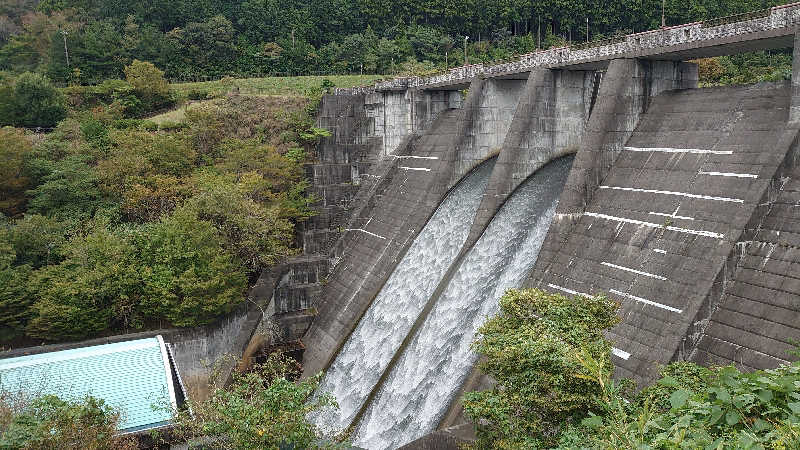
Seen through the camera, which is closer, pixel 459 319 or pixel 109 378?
pixel 109 378

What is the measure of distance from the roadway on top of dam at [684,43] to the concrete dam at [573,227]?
52 mm

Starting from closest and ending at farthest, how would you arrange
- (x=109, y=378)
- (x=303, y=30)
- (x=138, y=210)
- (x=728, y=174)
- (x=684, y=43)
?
1. (x=728, y=174)
2. (x=109, y=378)
3. (x=684, y=43)
4. (x=138, y=210)
5. (x=303, y=30)

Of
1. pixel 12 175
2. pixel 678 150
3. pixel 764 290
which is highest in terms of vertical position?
pixel 678 150

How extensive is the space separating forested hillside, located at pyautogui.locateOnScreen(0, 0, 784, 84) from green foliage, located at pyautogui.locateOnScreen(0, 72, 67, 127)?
11950 millimetres

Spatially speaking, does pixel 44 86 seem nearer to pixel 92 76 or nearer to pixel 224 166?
pixel 92 76

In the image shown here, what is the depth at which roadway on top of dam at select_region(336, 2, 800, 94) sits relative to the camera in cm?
1466

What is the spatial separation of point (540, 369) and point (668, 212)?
24.2 feet

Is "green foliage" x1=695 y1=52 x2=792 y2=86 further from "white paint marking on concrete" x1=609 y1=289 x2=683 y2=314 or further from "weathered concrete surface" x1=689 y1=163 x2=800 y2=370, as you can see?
"white paint marking on concrete" x1=609 y1=289 x2=683 y2=314

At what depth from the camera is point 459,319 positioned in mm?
18297

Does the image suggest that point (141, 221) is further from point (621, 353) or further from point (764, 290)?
point (764, 290)

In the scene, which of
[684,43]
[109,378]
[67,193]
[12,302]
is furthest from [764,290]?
[67,193]

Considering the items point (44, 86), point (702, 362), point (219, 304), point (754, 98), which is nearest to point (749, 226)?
point (702, 362)

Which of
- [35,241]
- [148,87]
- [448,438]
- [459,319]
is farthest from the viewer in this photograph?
[148,87]

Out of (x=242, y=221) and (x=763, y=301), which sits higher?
(x=763, y=301)
